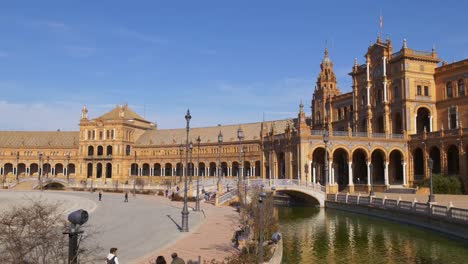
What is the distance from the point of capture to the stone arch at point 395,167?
2653 inches

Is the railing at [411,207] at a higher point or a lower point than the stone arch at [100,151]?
lower

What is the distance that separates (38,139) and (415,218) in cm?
11862

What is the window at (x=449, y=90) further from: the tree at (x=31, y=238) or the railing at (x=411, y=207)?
the tree at (x=31, y=238)

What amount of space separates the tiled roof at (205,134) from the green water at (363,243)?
67.2 meters

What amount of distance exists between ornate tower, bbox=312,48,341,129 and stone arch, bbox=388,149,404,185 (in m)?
20.5

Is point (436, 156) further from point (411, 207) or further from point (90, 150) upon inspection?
point (90, 150)

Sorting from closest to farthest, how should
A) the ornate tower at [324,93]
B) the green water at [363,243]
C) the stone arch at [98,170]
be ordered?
the green water at [363,243] < the ornate tower at [324,93] < the stone arch at [98,170]

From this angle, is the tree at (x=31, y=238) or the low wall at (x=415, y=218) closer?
the tree at (x=31, y=238)

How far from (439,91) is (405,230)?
4013cm

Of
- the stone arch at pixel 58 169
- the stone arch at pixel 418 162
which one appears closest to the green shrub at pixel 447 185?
the stone arch at pixel 418 162

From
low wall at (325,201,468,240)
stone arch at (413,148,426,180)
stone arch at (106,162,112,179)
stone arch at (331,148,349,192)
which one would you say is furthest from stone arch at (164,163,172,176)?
low wall at (325,201,468,240)

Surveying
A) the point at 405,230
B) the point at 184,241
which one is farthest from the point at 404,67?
the point at 184,241

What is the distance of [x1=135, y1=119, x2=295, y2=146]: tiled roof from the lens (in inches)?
4367

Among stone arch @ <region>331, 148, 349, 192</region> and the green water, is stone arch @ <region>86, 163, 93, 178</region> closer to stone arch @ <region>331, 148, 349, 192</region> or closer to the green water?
stone arch @ <region>331, 148, 349, 192</region>
